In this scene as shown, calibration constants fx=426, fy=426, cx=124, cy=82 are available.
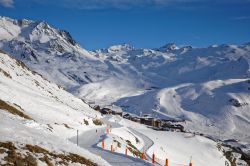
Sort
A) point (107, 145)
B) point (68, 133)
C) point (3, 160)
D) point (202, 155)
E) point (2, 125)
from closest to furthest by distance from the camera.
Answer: point (3, 160) → point (2, 125) → point (107, 145) → point (68, 133) → point (202, 155)

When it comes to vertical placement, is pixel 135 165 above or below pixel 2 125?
below

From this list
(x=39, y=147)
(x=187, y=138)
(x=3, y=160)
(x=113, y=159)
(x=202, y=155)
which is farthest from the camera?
(x=187, y=138)

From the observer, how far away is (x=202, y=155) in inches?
4801

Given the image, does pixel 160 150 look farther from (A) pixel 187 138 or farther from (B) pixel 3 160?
(B) pixel 3 160

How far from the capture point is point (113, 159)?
3638 cm

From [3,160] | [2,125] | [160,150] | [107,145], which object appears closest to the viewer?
[3,160]

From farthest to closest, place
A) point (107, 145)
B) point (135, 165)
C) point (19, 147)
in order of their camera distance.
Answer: point (107, 145) < point (135, 165) < point (19, 147)

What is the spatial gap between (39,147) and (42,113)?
46.6m

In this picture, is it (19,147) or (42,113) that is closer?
(19,147)

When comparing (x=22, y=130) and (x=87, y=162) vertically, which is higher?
(x=22, y=130)

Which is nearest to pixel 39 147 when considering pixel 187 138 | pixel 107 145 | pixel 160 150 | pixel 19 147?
pixel 19 147

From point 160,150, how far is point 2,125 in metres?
65.8

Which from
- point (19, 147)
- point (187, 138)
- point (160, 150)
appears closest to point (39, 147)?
point (19, 147)

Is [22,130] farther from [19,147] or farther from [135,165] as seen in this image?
[135,165]
